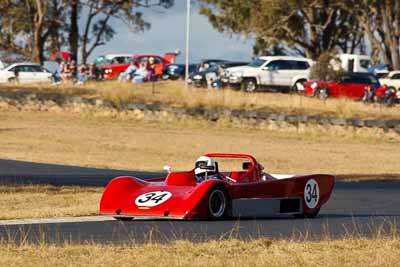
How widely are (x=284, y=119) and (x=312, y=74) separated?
992cm

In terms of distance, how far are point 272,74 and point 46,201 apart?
3190 cm

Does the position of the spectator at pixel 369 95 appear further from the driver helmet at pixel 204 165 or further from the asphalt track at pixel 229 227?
the driver helmet at pixel 204 165

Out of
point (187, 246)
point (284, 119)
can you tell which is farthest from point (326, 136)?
point (187, 246)

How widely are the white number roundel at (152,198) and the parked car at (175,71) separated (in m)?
40.7

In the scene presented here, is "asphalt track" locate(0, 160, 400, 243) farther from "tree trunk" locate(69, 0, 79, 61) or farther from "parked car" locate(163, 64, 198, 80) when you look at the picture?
"tree trunk" locate(69, 0, 79, 61)

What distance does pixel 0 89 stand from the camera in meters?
46.8

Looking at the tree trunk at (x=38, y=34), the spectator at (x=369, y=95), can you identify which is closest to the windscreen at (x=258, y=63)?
the spectator at (x=369, y=95)

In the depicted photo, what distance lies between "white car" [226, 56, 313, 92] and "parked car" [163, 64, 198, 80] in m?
6.31

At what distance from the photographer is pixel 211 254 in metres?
11.0

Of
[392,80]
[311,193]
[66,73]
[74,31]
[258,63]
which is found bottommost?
[392,80]

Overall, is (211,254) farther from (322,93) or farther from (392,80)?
(392,80)

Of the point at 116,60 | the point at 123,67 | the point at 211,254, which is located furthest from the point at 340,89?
the point at 211,254

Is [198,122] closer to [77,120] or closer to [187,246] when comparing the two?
[77,120]

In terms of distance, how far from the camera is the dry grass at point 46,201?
15.6 metres
